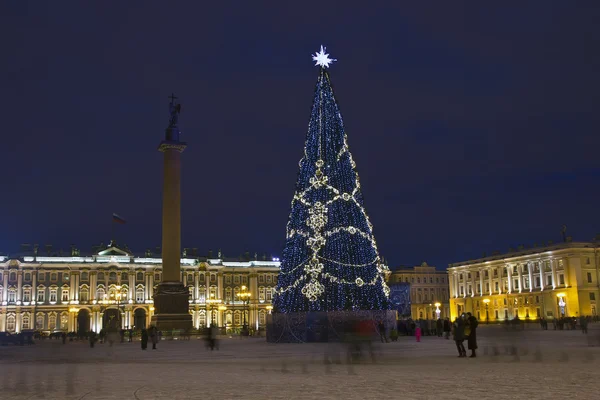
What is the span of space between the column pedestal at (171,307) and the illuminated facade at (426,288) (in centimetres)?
7940

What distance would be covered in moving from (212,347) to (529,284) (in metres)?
74.7

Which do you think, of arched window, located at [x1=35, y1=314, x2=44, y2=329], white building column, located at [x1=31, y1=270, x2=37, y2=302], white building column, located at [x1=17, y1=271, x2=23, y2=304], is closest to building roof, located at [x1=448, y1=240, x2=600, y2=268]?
arched window, located at [x1=35, y1=314, x2=44, y2=329]

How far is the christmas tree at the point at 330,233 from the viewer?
33.0m

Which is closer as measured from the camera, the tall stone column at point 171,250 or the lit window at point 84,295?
the tall stone column at point 171,250

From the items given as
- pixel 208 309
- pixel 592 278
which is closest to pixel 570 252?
pixel 592 278

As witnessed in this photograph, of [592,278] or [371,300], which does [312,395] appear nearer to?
[371,300]

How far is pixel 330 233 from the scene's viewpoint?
33000 mm

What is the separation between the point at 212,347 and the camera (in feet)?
105

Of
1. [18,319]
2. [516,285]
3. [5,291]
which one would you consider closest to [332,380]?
[516,285]

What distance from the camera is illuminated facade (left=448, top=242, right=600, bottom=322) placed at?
8825cm

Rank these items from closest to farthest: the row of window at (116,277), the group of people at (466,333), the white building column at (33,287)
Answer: the group of people at (466,333)
the white building column at (33,287)
the row of window at (116,277)

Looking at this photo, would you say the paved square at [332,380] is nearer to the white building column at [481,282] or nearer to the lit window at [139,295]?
the white building column at [481,282]

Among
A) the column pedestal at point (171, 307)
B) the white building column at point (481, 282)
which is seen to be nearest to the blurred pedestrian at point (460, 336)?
the column pedestal at point (171, 307)

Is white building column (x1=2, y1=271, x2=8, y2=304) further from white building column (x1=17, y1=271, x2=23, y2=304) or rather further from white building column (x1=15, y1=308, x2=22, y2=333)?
white building column (x1=15, y1=308, x2=22, y2=333)
